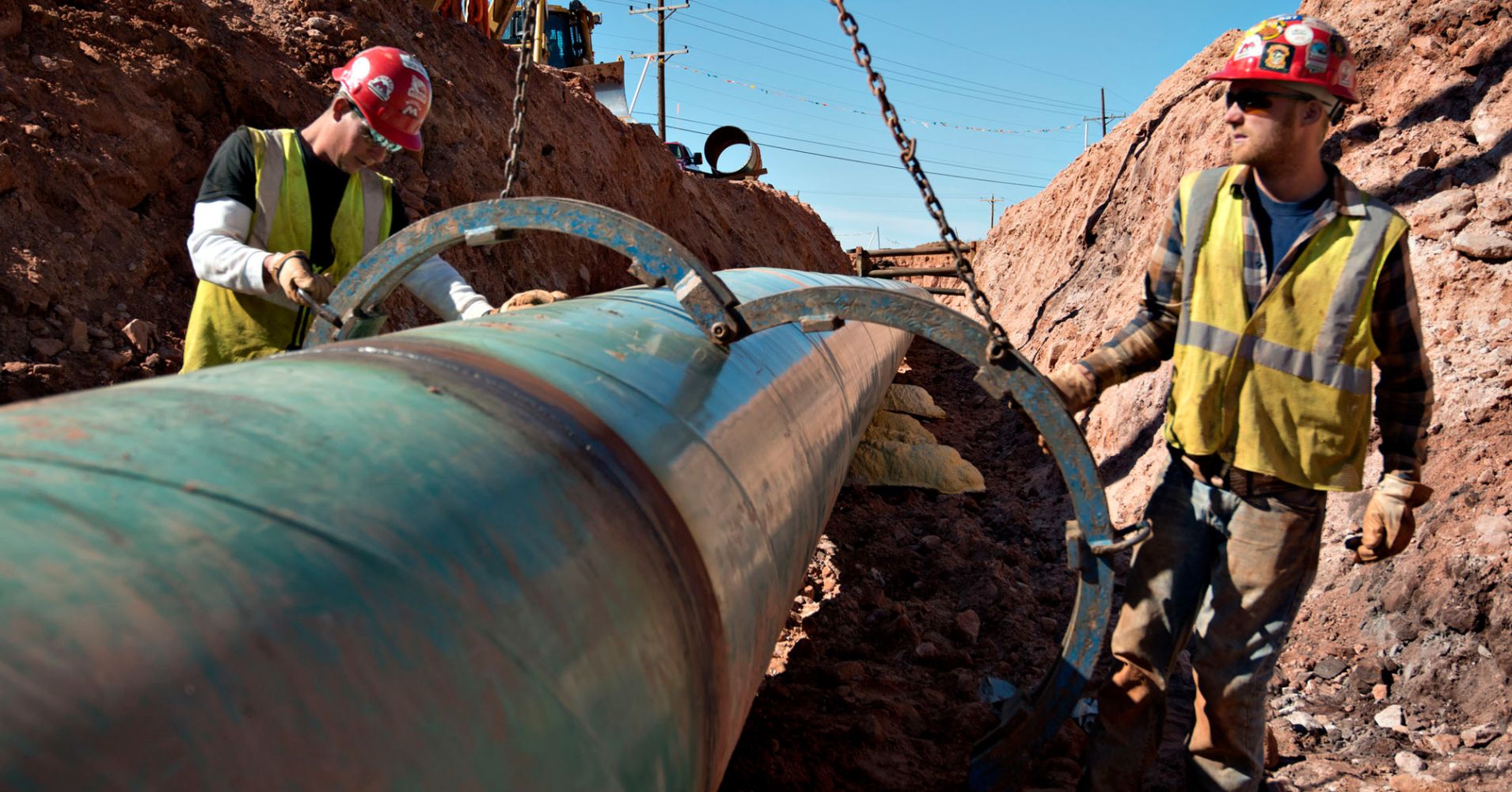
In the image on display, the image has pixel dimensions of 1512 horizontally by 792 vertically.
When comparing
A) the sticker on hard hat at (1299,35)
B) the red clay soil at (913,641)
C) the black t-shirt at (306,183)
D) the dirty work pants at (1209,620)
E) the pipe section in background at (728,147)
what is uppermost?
the pipe section in background at (728,147)

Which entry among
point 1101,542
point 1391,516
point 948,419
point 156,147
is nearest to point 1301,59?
point 1391,516

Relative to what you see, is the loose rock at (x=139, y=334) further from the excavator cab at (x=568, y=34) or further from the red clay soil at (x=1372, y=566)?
the excavator cab at (x=568, y=34)

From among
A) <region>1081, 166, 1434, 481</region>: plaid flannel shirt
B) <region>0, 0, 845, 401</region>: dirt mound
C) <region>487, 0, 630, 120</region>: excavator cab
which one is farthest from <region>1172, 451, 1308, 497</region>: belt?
<region>487, 0, 630, 120</region>: excavator cab

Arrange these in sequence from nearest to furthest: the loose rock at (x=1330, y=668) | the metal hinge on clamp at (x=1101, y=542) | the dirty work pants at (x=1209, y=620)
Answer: the metal hinge on clamp at (x=1101, y=542) < the dirty work pants at (x=1209, y=620) < the loose rock at (x=1330, y=668)

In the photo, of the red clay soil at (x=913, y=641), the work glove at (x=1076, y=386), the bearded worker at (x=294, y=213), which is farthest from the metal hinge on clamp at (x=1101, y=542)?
the bearded worker at (x=294, y=213)

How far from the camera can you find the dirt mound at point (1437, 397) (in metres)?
3.38

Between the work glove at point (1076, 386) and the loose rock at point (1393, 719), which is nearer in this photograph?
the work glove at point (1076, 386)

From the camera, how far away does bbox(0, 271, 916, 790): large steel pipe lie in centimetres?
84

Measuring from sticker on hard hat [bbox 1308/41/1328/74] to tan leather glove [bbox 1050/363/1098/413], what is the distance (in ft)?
2.90

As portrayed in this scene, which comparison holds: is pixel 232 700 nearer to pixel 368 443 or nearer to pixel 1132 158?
pixel 368 443

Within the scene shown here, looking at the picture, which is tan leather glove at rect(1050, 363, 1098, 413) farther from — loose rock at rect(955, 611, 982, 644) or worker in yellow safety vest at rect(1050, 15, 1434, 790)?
loose rock at rect(955, 611, 982, 644)

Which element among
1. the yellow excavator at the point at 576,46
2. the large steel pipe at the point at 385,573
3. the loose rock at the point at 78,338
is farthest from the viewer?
the yellow excavator at the point at 576,46

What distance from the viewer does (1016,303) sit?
1136 centimetres

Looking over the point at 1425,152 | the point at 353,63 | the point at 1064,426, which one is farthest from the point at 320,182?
the point at 1425,152
